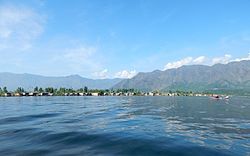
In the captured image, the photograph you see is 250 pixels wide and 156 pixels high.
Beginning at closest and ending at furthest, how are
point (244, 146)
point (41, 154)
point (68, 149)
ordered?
point (41, 154)
point (68, 149)
point (244, 146)

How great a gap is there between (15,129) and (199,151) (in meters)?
27.5

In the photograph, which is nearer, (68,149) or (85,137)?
(68,149)

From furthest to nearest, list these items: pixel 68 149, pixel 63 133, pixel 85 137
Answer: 1. pixel 63 133
2. pixel 85 137
3. pixel 68 149

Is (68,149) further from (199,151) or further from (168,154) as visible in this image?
(199,151)

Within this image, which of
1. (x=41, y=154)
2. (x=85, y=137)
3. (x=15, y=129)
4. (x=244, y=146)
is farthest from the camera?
(x=15, y=129)

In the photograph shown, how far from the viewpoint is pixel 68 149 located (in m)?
32.1

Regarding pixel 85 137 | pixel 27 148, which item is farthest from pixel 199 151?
pixel 27 148

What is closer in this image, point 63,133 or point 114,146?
point 114,146

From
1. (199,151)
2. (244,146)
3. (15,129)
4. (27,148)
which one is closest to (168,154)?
(199,151)

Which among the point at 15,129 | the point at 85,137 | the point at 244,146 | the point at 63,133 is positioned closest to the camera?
the point at 244,146

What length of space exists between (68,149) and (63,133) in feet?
34.3

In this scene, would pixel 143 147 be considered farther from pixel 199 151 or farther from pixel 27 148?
pixel 27 148

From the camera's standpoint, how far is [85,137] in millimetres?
39469

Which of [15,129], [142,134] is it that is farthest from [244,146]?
[15,129]
